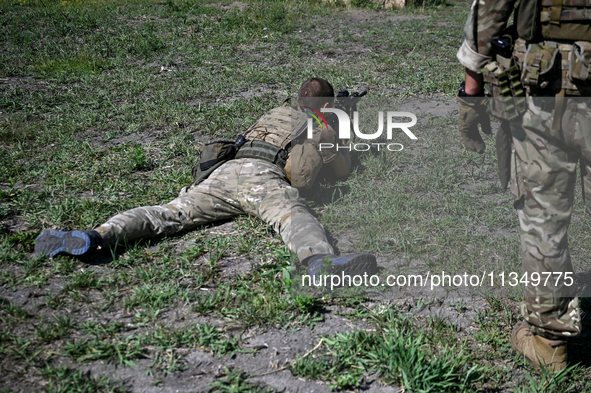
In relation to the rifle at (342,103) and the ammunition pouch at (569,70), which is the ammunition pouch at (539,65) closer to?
the ammunition pouch at (569,70)

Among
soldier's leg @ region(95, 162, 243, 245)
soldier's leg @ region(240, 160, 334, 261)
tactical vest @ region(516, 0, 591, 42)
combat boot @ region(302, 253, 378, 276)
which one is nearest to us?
tactical vest @ region(516, 0, 591, 42)

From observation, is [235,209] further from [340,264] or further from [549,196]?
[549,196]

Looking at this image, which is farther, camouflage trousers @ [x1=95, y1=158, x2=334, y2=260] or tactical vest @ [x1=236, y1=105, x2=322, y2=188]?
tactical vest @ [x1=236, y1=105, x2=322, y2=188]

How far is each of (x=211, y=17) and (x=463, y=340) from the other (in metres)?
9.28

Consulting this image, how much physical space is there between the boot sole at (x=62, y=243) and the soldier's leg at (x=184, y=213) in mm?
125

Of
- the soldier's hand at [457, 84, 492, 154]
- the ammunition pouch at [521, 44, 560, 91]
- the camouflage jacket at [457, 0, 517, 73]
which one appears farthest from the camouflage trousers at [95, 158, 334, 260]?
the ammunition pouch at [521, 44, 560, 91]

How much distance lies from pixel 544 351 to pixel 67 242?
277 centimetres

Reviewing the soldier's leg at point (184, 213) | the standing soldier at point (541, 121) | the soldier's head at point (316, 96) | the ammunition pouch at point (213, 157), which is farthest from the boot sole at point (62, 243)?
the standing soldier at point (541, 121)

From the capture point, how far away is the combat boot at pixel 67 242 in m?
3.25

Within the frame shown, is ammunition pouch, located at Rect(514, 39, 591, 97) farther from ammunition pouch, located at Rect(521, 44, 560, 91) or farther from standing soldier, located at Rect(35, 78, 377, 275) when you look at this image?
standing soldier, located at Rect(35, 78, 377, 275)

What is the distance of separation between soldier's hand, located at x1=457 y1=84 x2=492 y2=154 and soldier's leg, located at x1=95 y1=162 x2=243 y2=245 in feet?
5.81

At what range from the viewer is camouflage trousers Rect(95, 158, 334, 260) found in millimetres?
3438

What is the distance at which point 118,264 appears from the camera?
3.36m

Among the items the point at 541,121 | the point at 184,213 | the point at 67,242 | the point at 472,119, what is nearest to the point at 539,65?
the point at 541,121
